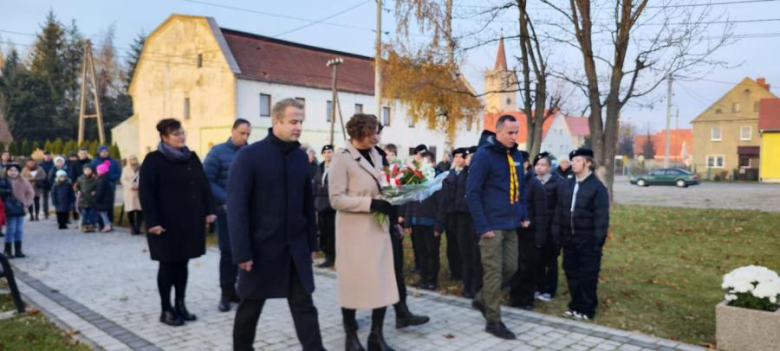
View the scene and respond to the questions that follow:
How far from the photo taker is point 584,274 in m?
6.07

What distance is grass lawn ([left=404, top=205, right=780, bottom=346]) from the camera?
6.15 meters

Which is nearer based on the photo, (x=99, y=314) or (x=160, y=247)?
(x=160, y=247)

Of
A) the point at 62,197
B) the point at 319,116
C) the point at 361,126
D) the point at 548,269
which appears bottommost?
the point at 548,269

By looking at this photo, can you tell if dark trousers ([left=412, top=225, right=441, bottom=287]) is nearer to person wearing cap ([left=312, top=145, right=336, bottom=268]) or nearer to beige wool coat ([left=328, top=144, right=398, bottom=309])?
person wearing cap ([left=312, top=145, right=336, bottom=268])

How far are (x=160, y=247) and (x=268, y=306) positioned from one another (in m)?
1.47

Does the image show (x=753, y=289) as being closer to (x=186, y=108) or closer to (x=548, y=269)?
(x=548, y=269)

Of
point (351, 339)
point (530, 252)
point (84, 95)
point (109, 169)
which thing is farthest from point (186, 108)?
point (351, 339)

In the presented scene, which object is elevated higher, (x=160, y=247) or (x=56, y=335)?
(x=160, y=247)

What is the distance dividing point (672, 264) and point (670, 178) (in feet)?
114

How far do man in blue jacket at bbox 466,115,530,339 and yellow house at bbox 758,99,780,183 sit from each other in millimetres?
50882

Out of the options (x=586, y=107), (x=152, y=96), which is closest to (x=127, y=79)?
(x=152, y=96)

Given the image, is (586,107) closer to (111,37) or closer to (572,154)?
(572,154)

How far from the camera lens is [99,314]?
6117 millimetres

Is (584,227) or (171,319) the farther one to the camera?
(584,227)
